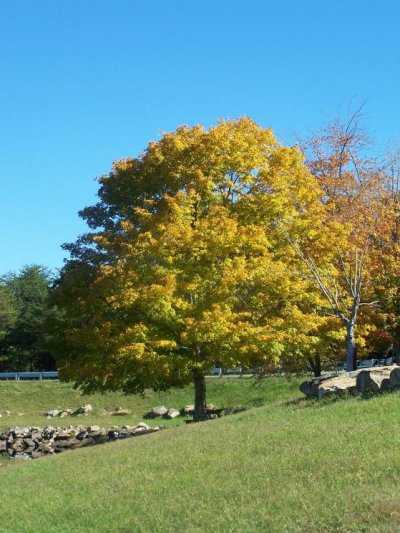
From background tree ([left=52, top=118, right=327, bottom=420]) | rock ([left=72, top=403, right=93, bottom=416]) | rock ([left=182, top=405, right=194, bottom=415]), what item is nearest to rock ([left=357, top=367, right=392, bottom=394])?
background tree ([left=52, top=118, right=327, bottom=420])

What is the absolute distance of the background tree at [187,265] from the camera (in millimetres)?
21375

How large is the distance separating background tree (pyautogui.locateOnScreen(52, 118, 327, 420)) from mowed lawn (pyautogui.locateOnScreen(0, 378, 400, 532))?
5006 mm

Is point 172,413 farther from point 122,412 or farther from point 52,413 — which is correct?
point 52,413

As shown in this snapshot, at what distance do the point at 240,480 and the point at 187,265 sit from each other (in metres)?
12.3

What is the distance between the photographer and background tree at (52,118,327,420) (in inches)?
842

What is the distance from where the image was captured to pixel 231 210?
2403 cm

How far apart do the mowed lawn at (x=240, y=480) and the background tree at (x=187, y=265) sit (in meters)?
5.01

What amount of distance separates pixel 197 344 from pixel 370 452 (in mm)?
12804

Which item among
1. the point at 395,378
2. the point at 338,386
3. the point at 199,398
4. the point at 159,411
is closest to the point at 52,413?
the point at 159,411

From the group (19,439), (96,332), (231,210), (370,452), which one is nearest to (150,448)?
(370,452)

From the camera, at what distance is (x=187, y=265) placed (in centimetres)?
2189

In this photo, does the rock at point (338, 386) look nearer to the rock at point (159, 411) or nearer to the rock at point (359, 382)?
the rock at point (359, 382)

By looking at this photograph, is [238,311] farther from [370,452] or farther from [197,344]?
[370,452]

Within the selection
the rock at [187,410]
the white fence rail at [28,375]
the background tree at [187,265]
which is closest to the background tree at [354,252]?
the background tree at [187,265]
